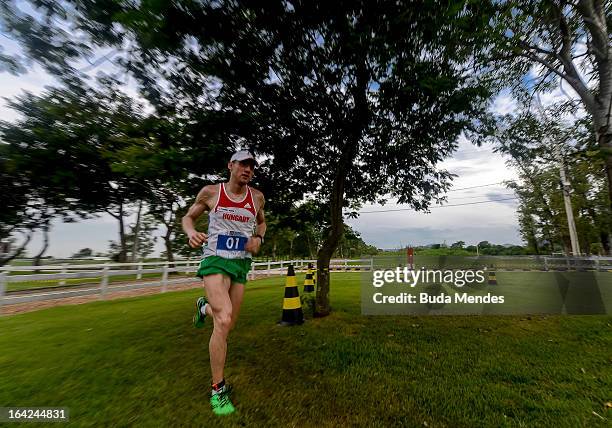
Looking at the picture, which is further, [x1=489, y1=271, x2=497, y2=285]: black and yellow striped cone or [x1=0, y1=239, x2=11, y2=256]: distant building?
[x1=0, y1=239, x2=11, y2=256]: distant building

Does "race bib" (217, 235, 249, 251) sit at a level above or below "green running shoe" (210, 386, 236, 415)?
above

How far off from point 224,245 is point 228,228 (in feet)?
0.58

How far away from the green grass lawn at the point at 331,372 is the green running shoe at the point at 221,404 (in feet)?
0.28

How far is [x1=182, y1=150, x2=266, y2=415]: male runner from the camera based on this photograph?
2.72 metres

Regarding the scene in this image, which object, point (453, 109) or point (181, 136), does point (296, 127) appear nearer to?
point (181, 136)

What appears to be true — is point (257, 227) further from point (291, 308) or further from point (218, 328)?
point (291, 308)

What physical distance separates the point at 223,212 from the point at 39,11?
3437mm

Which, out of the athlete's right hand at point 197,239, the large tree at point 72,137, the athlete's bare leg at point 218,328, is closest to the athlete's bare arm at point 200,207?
the athlete's right hand at point 197,239

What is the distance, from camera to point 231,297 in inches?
121

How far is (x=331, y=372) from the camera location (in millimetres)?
3465

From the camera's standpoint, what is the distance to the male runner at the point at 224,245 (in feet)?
8.93

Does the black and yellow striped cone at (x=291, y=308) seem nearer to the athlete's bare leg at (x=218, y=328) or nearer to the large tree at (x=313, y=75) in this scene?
the large tree at (x=313, y=75)

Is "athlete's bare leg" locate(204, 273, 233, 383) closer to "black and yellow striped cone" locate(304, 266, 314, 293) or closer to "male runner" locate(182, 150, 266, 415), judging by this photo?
"male runner" locate(182, 150, 266, 415)

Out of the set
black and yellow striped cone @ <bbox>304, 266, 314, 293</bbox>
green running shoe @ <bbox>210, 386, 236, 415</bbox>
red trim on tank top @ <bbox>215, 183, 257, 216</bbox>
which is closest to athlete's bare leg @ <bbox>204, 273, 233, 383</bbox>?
green running shoe @ <bbox>210, 386, 236, 415</bbox>
